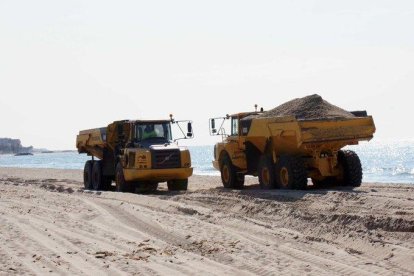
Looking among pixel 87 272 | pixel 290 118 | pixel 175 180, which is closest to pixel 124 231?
pixel 87 272

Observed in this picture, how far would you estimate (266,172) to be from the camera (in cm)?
1822

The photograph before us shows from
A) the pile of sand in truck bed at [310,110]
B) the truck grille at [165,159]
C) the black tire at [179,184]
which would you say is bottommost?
the black tire at [179,184]

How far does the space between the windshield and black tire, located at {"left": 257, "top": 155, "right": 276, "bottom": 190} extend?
10.9 ft

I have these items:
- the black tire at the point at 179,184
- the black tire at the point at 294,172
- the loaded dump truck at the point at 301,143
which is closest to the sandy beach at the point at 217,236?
the black tire at the point at 294,172

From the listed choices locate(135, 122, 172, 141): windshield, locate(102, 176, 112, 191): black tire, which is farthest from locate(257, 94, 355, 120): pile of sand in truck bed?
locate(102, 176, 112, 191): black tire

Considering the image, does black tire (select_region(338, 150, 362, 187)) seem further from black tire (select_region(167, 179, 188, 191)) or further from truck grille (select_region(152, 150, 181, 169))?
black tire (select_region(167, 179, 188, 191))

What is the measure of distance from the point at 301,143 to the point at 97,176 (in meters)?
9.18

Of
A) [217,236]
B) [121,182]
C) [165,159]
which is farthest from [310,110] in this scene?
[217,236]

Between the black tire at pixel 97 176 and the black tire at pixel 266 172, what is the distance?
21.6 feet

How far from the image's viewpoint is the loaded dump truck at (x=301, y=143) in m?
16.7

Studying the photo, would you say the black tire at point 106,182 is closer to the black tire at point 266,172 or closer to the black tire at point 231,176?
the black tire at point 231,176

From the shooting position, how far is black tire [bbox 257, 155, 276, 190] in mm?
17828

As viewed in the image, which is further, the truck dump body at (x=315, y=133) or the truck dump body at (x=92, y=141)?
the truck dump body at (x=92, y=141)

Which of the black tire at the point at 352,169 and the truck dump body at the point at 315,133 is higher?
the truck dump body at the point at 315,133
